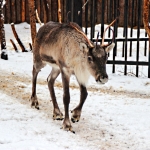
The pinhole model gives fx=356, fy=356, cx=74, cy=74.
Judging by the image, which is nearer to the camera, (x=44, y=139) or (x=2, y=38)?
(x=44, y=139)

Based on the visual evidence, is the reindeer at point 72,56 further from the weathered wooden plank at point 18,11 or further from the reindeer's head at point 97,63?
the weathered wooden plank at point 18,11

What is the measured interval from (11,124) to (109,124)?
1.48m

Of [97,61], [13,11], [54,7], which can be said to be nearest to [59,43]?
[97,61]

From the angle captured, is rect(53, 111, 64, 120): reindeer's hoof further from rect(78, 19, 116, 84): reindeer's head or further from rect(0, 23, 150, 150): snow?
rect(78, 19, 116, 84): reindeer's head

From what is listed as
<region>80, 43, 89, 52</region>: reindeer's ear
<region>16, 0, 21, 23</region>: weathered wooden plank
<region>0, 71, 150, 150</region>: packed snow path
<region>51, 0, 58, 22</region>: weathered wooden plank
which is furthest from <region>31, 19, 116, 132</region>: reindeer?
<region>16, 0, 21, 23</region>: weathered wooden plank

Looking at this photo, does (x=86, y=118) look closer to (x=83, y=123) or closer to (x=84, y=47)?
(x=83, y=123)

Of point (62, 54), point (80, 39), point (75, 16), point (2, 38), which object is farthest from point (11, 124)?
point (2, 38)

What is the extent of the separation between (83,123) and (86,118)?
0.83 ft

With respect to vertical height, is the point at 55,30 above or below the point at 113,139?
above

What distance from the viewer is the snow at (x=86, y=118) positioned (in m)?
4.64

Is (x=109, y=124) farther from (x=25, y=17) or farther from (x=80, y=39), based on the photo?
(x=25, y=17)

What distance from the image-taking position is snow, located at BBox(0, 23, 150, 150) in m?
4.64

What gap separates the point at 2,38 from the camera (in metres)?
11.5

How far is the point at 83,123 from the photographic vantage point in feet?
18.0
